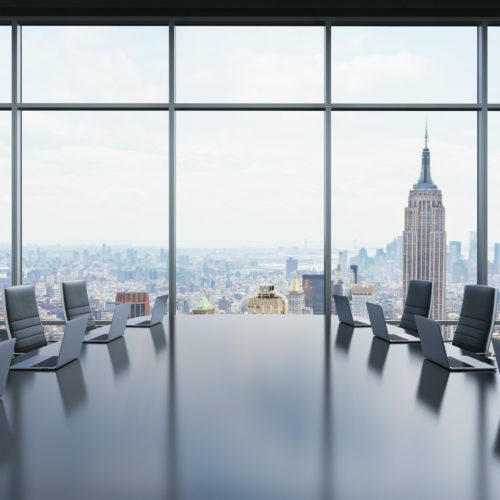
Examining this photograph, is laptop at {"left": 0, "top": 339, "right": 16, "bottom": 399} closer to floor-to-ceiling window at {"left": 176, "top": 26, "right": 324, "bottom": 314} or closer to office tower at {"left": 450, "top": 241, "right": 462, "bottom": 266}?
floor-to-ceiling window at {"left": 176, "top": 26, "right": 324, "bottom": 314}

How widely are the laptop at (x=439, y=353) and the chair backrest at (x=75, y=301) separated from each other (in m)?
2.69

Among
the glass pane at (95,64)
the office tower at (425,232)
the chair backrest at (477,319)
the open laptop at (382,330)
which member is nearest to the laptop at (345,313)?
the open laptop at (382,330)

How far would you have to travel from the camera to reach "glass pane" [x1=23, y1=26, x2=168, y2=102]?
5.35 m

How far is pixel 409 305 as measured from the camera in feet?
13.3

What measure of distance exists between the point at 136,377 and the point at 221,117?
3903 millimetres

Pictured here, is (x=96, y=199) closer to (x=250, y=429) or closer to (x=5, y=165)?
(x=5, y=165)

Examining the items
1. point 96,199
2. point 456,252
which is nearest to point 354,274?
point 456,252

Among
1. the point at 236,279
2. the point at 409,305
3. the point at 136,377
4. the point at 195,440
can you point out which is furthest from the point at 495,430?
the point at 236,279

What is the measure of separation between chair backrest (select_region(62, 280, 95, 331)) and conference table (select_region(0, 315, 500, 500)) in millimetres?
1372

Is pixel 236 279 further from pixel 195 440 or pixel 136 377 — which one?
pixel 195 440

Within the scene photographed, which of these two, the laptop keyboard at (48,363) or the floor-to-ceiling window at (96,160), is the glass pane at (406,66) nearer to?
the floor-to-ceiling window at (96,160)

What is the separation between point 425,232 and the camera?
5457 mm

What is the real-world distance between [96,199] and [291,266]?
7.78 feet

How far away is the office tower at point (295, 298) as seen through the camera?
535 centimetres
